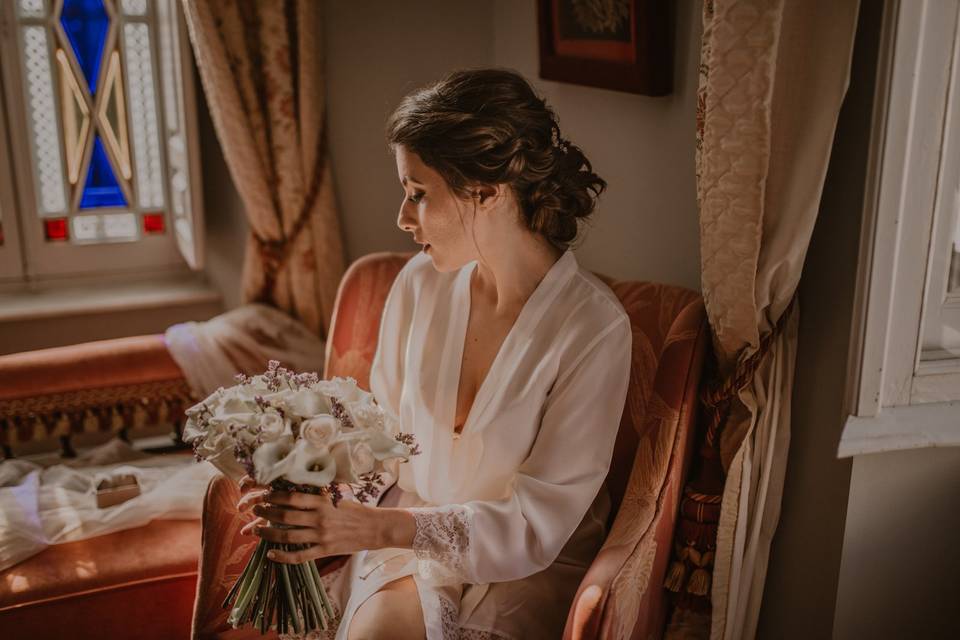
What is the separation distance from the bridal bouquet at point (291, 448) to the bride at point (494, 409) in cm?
7

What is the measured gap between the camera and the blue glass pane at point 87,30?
2.92m

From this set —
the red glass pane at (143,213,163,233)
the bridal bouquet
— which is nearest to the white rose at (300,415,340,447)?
the bridal bouquet

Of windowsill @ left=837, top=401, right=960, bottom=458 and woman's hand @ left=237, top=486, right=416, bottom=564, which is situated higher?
windowsill @ left=837, top=401, right=960, bottom=458

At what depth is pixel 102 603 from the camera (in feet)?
6.15

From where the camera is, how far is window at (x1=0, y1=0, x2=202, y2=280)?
288 cm

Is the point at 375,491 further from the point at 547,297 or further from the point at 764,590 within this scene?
the point at 764,590

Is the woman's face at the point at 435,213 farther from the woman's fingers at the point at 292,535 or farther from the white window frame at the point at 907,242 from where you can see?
the white window frame at the point at 907,242

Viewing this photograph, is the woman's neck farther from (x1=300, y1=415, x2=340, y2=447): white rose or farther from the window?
the window

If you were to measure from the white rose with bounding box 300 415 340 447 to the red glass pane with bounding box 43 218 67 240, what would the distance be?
211 cm

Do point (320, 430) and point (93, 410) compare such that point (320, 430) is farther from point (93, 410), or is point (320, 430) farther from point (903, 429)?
point (93, 410)

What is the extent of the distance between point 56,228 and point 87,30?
0.66 metres

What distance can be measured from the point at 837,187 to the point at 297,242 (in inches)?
68.1

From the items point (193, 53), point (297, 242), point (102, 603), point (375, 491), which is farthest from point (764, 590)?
point (193, 53)

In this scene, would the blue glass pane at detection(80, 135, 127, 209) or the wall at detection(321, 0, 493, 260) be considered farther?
the blue glass pane at detection(80, 135, 127, 209)
